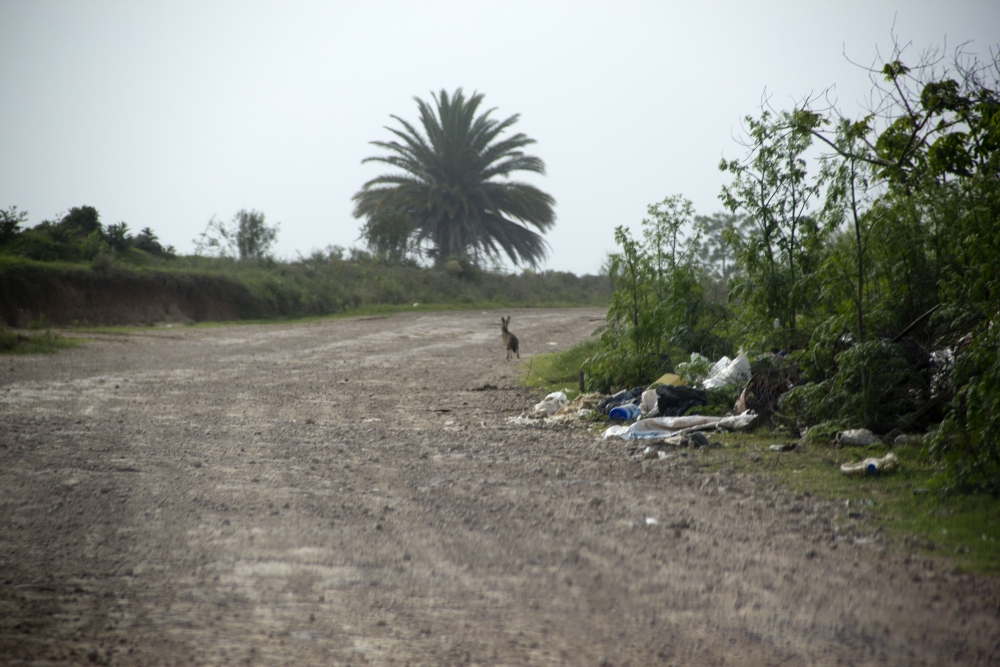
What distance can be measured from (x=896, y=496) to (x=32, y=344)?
15138mm

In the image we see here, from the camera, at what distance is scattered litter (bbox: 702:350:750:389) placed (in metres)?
7.82

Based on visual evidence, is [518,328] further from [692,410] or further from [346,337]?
[692,410]

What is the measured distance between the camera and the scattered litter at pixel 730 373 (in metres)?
7.82

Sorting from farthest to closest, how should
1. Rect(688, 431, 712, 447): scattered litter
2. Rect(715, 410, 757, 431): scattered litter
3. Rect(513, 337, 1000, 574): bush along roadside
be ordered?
Rect(715, 410, 757, 431): scattered litter, Rect(688, 431, 712, 447): scattered litter, Rect(513, 337, 1000, 574): bush along roadside

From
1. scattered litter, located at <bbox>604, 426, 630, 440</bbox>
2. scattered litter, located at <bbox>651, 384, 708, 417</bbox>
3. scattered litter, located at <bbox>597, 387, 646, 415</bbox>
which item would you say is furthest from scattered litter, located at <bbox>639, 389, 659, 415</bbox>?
scattered litter, located at <bbox>604, 426, 630, 440</bbox>

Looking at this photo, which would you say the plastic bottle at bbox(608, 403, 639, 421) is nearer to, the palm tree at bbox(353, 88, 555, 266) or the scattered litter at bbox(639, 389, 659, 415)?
the scattered litter at bbox(639, 389, 659, 415)

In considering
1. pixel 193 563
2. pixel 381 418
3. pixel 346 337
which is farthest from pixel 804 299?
pixel 346 337

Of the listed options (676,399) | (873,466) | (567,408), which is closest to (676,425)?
(676,399)

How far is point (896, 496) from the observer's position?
4.68m

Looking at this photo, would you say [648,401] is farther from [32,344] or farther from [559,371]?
[32,344]

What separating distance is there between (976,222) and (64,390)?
387 inches

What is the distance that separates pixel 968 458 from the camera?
4496 mm

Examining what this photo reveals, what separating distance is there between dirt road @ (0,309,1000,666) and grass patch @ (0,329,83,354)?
307 inches

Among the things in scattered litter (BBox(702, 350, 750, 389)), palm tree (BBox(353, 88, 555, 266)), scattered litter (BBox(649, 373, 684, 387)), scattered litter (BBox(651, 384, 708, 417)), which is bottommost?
scattered litter (BBox(651, 384, 708, 417))
